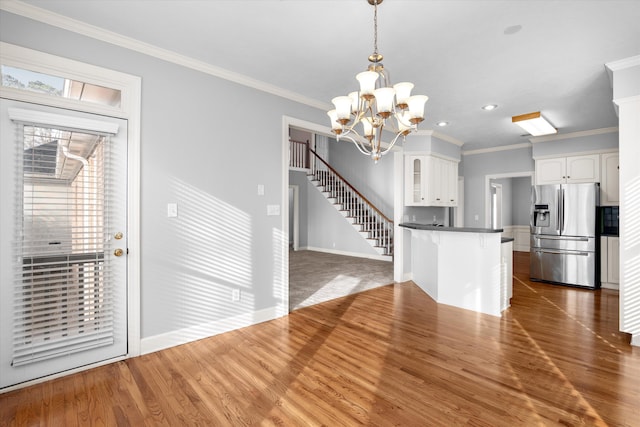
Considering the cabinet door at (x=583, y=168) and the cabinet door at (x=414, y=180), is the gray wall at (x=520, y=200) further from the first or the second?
the cabinet door at (x=414, y=180)

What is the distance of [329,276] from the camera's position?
611 cm

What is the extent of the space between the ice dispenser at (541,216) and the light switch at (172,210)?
19.4ft

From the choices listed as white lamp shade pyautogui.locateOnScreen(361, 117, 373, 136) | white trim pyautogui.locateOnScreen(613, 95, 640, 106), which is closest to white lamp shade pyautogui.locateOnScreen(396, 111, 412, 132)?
white lamp shade pyautogui.locateOnScreen(361, 117, 373, 136)

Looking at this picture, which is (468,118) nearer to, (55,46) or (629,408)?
(629,408)

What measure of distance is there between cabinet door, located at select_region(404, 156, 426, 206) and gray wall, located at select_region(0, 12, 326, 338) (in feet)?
9.26

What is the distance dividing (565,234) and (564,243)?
0.16m

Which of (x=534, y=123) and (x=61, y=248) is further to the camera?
(x=534, y=123)

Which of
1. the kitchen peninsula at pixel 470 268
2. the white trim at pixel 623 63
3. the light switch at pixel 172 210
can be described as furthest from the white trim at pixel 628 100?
Result: the light switch at pixel 172 210

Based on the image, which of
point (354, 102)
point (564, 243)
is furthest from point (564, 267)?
point (354, 102)

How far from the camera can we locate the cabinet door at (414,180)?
18.9ft

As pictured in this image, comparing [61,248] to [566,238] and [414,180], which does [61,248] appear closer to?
[414,180]

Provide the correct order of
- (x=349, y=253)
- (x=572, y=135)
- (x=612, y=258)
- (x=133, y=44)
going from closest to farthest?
(x=133, y=44) → (x=612, y=258) → (x=572, y=135) → (x=349, y=253)

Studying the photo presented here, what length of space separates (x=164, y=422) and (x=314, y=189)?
8.23 meters

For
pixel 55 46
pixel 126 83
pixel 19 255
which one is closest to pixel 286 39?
pixel 126 83
